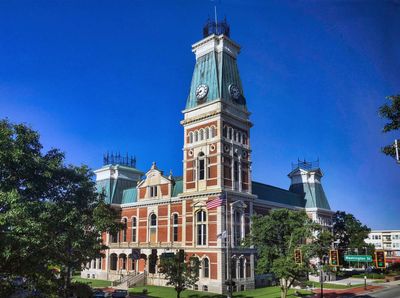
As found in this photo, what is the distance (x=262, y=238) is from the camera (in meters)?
39.2

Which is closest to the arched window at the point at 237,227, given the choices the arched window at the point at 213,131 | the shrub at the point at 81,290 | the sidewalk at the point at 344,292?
the arched window at the point at 213,131

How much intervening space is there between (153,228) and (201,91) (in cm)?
2168

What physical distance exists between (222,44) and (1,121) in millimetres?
35886

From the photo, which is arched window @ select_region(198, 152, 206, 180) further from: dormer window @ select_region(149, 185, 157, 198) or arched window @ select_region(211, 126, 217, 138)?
dormer window @ select_region(149, 185, 157, 198)

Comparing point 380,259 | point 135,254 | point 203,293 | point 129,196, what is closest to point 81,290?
point 203,293

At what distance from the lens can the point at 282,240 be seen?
3916 centimetres

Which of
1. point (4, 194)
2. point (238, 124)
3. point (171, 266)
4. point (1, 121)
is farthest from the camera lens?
point (238, 124)

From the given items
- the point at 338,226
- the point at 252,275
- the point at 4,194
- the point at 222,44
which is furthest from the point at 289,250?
the point at 338,226

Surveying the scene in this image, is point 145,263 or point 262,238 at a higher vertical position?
point 262,238

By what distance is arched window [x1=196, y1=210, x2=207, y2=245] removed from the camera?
168ft

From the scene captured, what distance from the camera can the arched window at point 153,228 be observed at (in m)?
59.9

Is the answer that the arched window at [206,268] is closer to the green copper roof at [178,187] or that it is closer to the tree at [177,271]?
the tree at [177,271]

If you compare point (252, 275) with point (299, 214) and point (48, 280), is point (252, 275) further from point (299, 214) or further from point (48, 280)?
point (48, 280)

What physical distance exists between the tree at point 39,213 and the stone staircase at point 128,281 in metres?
20.4
